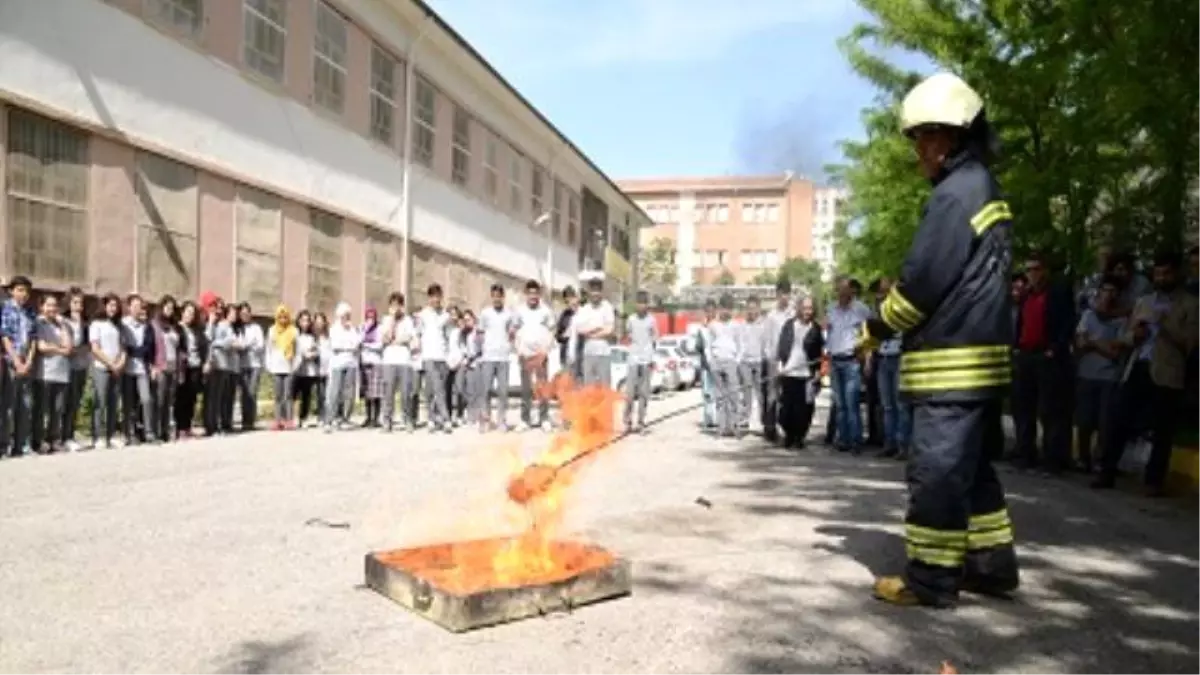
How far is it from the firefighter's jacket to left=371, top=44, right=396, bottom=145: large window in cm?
1746

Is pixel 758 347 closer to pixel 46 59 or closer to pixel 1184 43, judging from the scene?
pixel 1184 43

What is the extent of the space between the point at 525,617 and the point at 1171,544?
4.36 m

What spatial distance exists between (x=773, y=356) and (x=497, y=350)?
369 centimetres

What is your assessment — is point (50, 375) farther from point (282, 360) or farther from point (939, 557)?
point (939, 557)

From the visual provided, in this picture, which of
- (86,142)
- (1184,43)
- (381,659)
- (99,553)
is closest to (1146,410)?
(1184,43)

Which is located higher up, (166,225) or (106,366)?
(166,225)

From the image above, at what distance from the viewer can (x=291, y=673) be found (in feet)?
11.7

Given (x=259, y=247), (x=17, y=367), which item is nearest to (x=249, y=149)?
(x=259, y=247)

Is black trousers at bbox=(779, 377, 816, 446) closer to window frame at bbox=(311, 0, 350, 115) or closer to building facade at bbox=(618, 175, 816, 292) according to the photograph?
window frame at bbox=(311, 0, 350, 115)

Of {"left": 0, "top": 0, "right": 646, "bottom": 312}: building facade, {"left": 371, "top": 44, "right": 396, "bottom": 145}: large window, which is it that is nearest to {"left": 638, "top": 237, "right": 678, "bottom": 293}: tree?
{"left": 0, "top": 0, "right": 646, "bottom": 312}: building facade

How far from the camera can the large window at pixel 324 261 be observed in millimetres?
18047

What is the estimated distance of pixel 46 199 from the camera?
1169 centimetres

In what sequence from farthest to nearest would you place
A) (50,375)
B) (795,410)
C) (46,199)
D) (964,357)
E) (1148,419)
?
(46,199) < (795,410) < (50,375) < (1148,419) < (964,357)

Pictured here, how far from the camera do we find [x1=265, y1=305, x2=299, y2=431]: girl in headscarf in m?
13.3
